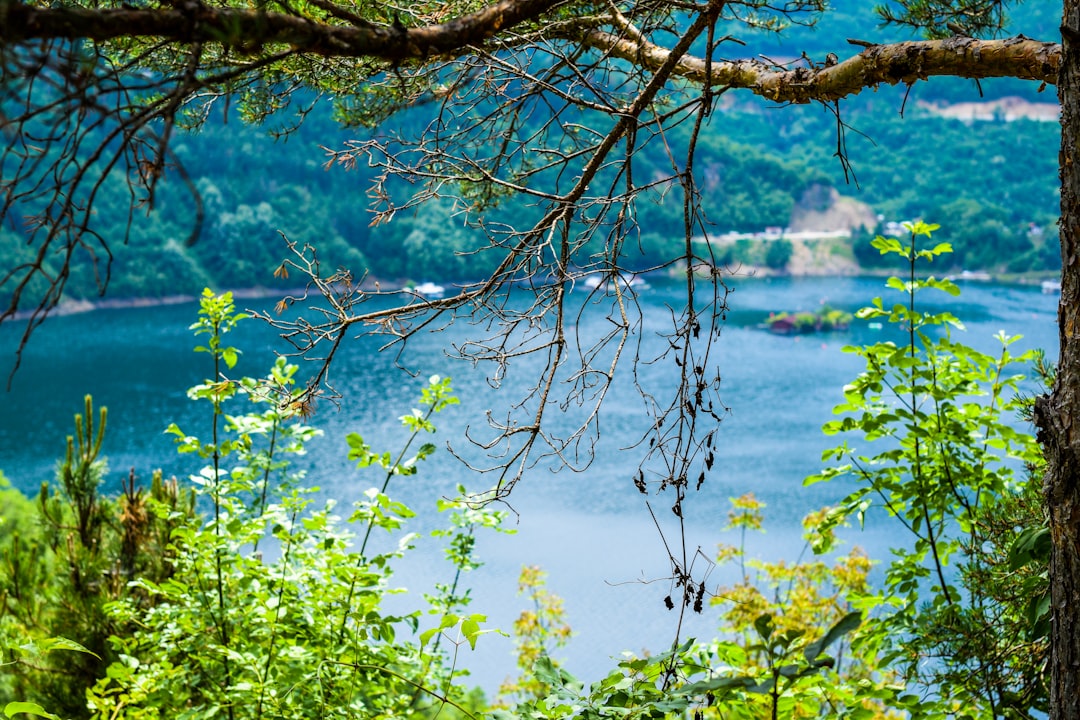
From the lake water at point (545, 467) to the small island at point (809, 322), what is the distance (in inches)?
11.8

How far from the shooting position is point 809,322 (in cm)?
1905

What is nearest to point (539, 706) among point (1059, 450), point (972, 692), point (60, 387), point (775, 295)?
point (1059, 450)

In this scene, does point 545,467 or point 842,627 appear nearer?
point 842,627

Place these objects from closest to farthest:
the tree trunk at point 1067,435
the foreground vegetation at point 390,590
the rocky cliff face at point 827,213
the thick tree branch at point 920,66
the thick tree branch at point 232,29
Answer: the thick tree branch at point 232,29 → the tree trunk at point 1067,435 → the thick tree branch at point 920,66 → the foreground vegetation at point 390,590 → the rocky cliff face at point 827,213

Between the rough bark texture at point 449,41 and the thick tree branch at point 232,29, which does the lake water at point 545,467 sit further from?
the thick tree branch at point 232,29

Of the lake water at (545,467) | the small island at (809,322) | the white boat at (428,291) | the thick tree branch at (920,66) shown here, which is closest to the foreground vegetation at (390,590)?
the white boat at (428,291)

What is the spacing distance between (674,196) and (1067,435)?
24517 mm

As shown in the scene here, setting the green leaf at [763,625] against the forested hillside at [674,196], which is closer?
the green leaf at [763,625]

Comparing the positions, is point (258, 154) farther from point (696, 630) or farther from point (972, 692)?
point (972, 692)

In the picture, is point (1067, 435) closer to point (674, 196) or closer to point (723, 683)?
Result: point (723, 683)

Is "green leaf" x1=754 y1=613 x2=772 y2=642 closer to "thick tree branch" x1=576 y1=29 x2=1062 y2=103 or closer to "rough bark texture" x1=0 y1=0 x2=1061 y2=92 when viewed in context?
"rough bark texture" x1=0 y1=0 x2=1061 y2=92

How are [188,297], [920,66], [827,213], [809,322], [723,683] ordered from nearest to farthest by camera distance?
[723,683] < [920,66] < [809,322] < [188,297] < [827,213]

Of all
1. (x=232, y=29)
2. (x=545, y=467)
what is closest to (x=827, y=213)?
(x=545, y=467)

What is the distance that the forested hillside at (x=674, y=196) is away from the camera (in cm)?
2067
